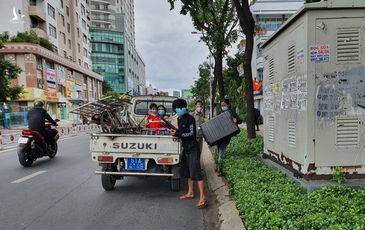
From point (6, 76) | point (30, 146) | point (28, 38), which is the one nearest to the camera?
point (30, 146)

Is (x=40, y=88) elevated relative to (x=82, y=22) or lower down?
lower down

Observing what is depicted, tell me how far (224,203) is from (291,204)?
174 centimetres

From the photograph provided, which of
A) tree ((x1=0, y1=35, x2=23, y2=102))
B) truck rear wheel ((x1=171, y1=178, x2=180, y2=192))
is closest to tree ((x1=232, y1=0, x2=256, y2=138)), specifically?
truck rear wheel ((x1=171, y1=178, x2=180, y2=192))

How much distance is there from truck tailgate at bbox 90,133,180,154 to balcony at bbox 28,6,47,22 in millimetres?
38926

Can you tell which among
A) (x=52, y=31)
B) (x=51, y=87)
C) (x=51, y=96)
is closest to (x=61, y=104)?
(x=51, y=87)

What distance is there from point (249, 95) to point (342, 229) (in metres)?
6.63

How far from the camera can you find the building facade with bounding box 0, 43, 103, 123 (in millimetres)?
34344

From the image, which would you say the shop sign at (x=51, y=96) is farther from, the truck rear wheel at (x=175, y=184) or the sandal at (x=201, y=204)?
the sandal at (x=201, y=204)

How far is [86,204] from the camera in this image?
17.3ft

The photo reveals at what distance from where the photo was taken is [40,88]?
37.0m

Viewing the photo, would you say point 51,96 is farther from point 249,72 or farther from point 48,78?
point 249,72

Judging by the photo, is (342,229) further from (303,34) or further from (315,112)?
(303,34)

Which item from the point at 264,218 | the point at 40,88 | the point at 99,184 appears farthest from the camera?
the point at 40,88

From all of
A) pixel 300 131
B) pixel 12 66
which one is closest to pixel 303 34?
pixel 300 131
